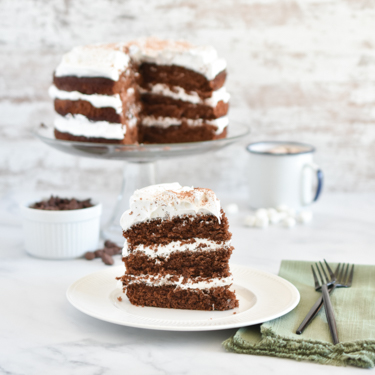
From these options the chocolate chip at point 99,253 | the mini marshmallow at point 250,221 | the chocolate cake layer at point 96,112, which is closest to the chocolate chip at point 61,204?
the chocolate chip at point 99,253

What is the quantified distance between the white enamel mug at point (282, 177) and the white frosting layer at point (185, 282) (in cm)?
113

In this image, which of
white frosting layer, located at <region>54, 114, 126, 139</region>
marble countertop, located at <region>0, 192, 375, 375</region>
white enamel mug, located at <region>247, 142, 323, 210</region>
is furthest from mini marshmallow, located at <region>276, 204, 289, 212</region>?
white frosting layer, located at <region>54, 114, 126, 139</region>

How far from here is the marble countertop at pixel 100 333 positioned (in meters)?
1.22

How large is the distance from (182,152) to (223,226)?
2.04 feet

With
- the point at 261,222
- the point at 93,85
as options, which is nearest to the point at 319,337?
Result: the point at 261,222

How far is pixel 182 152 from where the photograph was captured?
2.09 metres

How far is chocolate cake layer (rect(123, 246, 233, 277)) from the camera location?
1542 mm

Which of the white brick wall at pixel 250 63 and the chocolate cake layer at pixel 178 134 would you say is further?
the white brick wall at pixel 250 63

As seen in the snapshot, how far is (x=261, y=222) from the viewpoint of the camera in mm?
2406

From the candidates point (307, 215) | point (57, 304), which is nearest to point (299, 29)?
point (307, 215)

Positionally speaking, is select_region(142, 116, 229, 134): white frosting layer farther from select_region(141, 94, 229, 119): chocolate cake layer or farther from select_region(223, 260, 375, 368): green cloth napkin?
select_region(223, 260, 375, 368): green cloth napkin

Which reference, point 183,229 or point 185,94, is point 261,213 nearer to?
point 185,94

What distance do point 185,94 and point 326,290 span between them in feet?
3.74

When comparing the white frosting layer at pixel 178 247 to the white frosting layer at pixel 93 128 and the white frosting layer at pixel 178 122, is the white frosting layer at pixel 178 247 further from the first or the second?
the white frosting layer at pixel 178 122
